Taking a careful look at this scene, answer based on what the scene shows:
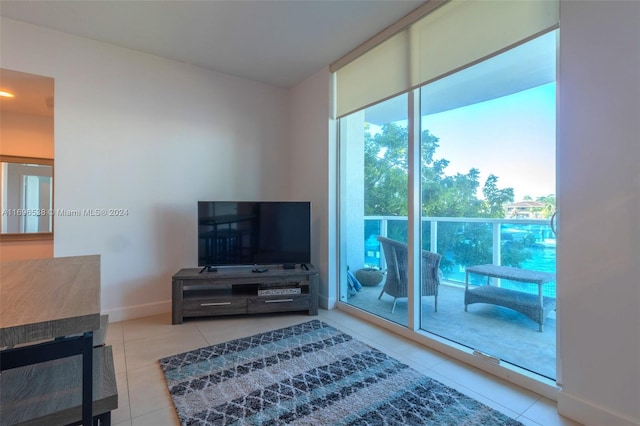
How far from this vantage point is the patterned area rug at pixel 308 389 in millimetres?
1570

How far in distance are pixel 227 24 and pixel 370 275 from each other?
2.83 m

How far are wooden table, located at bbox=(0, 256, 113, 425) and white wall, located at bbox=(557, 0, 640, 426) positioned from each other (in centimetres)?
214

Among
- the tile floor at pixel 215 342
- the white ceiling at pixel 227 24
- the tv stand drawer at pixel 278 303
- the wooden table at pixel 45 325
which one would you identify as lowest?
the tile floor at pixel 215 342

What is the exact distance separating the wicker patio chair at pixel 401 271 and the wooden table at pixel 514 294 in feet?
0.87

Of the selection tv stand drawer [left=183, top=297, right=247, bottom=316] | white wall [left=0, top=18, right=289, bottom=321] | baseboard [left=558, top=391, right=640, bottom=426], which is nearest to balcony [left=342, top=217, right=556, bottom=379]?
baseboard [left=558, top=391, right=640, bottom=426]

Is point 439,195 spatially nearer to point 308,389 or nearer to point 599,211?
point 599,211

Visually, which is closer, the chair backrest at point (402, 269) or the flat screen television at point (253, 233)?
the chair backrest at point (402, 269)

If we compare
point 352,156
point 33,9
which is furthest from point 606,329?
point 33,9

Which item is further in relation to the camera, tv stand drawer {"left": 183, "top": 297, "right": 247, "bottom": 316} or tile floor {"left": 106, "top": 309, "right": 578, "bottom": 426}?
tv stand drawer {"left": 183, "top": 297, "right": 247, "bottom": 316}

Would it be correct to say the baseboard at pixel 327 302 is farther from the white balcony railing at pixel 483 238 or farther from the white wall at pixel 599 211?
the white wall at pixel 599 211

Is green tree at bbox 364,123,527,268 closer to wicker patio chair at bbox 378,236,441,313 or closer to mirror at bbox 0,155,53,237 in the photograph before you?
wicker patio chair at bbox 378,236,441,313

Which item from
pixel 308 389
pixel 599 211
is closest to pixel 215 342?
pixel 308 389

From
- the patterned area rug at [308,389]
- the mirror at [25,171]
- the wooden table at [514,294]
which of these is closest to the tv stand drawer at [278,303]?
the patterned area rug at [308,389]

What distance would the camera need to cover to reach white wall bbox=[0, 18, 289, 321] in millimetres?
2689
